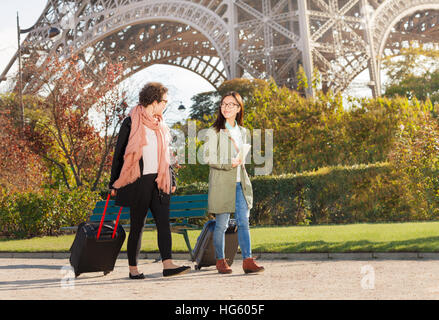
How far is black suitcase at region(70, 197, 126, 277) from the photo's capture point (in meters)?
5.89

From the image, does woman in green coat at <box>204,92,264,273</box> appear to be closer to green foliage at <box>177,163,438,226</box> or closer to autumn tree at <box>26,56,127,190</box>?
green foliage at <box>177,163,438,226</box>

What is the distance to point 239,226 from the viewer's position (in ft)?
19.4

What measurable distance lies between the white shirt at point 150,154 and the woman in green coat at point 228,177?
0.51 m

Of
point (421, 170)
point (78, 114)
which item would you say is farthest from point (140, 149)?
point (78, 114)

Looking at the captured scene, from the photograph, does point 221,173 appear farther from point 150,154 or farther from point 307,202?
point 307,202

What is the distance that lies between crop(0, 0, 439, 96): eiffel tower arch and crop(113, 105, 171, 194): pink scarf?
13339mm

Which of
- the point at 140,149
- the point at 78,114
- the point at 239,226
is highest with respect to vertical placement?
the point at 78,114

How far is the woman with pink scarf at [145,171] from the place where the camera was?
5547mm

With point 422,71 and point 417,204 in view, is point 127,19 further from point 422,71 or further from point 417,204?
point 417,204

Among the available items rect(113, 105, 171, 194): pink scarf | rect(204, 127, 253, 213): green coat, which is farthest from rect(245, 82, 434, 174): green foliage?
rect(113, 105, 171, 194): pink scarf

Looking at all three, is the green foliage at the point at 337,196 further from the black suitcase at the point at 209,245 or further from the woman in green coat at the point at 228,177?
the woman in green coat at the point at 228,177

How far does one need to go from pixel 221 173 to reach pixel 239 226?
58 centimetres

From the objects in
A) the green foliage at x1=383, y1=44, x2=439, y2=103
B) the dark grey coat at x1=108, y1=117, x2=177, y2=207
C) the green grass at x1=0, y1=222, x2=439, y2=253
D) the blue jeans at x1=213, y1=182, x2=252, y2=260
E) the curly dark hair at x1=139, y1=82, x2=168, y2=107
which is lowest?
the green grass at x1=0, y1=222, x2=439, y2=253

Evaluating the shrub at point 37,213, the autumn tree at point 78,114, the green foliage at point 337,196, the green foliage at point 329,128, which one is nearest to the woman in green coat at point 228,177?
the green foliage at point 337,196
